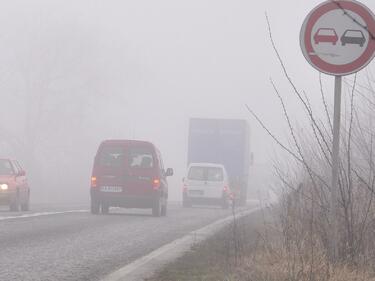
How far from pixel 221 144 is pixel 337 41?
3236cm

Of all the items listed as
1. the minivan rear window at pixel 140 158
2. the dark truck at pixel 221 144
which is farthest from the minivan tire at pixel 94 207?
the dark truck at pixel 221 144

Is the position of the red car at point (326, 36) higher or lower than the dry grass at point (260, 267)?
higher

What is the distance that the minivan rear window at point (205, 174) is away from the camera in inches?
1308

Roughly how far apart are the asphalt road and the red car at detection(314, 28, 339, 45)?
2.91 metres

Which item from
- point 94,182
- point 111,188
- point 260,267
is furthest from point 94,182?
point 260,267

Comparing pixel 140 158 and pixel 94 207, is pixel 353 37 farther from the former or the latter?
pixel 140 158

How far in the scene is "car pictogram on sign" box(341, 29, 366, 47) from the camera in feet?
23.2

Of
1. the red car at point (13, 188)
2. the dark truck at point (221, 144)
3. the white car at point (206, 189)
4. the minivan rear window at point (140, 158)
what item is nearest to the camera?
the red car at point (13, 188)

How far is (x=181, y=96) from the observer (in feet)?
369

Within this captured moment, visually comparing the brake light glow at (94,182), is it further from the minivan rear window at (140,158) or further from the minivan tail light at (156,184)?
the minivan tail light at (156,184)

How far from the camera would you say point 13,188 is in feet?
68.5

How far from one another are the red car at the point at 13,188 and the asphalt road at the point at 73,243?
2732 mm

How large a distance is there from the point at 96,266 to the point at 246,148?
3145cm

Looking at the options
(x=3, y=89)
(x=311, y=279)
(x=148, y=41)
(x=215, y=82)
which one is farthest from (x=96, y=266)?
(x=215, y=82)
